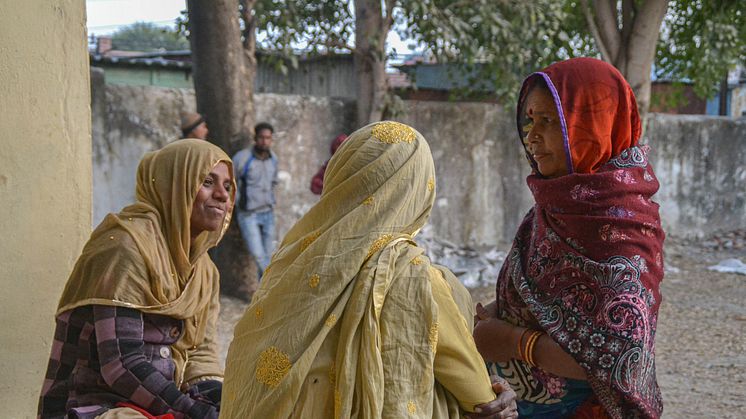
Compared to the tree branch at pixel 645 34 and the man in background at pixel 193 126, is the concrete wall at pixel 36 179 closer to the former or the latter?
the man in background at pixel 193 126

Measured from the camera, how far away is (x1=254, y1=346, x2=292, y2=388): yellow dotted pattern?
1886 mm

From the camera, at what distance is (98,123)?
691 centimetres

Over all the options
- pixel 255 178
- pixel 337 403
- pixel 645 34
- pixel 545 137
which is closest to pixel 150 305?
pixel 337 403

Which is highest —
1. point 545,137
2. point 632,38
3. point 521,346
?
point 632,38

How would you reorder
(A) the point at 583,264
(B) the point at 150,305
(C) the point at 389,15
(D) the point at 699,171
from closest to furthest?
(A) the point at 583,264, (B) the point at 150,305, (C) the point at 389,15, (D) the point at 699,171

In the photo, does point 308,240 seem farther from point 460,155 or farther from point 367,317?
point 460,155

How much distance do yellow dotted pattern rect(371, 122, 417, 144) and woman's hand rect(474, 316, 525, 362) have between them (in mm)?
596

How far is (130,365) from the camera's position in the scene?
264 cm

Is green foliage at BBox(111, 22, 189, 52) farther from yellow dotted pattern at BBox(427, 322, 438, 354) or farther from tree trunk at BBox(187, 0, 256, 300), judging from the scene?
yellow dotted pattern at BBox(427, 322, 438, 354)

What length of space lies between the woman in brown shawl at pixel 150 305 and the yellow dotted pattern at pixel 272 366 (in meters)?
0.86

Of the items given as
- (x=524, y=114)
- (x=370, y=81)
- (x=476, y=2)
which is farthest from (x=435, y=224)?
(x=524, y=114)

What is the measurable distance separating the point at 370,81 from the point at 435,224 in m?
1.89

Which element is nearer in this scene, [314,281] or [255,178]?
[314,281]

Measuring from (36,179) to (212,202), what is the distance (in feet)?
2.86
